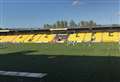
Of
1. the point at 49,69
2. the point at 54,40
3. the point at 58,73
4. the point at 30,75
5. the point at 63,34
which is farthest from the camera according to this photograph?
the point at 63,34

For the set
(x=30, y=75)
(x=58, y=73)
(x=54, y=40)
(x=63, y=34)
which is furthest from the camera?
(x=63, y=34)

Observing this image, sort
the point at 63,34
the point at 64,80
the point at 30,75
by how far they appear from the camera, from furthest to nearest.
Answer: the point at 63,34, the point at 64,80, the point at 30,75

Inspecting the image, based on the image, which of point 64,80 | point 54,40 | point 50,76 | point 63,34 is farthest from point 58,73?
point 63,34

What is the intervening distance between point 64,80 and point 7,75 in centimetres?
318

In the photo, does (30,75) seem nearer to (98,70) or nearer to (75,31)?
(98,70)

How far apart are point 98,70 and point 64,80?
405 centimetres

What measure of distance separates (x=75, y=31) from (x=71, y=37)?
243 inches

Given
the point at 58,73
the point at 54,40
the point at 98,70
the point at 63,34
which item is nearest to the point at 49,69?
the point at 58,73

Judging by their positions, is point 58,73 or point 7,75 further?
point 58,73

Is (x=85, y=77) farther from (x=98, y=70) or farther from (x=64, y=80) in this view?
(x=98, y=70)

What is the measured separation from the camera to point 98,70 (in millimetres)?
18188

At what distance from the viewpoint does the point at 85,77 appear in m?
15.8

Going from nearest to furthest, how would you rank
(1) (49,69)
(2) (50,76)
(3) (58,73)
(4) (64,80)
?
1. (4) (64,80)
2. (2) (50,76)
3. (3) (58,73)
4. (1) (49,69)

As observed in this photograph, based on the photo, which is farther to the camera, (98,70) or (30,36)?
(30,36)
